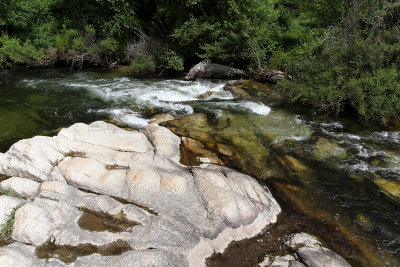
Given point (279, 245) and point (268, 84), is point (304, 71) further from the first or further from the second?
point (279, 245)

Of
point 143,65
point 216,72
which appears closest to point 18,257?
point 216,72

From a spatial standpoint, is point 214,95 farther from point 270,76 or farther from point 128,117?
point 128,117

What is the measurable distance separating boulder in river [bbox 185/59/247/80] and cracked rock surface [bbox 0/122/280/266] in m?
8.34

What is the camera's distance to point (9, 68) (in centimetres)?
1664

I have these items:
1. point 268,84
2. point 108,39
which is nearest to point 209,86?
point 268,84

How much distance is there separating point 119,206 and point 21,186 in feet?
6.74

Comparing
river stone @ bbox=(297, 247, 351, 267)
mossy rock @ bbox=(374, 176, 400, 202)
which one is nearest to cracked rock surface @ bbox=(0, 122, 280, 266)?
river stone @ bbox=(297, 247, 351, 267)

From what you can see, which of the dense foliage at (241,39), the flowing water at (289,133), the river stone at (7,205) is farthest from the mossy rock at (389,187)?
the river stone at (7,205)

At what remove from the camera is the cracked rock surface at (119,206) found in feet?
13.1

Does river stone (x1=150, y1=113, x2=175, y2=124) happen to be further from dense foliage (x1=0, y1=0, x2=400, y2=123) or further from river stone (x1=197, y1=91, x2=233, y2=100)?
dense foliage (x1=0, y1=0, x2=400, y2=123)

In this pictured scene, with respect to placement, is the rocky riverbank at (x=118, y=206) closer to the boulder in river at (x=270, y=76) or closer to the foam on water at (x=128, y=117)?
the foam on water at (x=128, y=117)

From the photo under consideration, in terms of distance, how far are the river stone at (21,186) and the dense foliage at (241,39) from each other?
27.3 feet

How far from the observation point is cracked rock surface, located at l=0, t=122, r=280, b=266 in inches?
157

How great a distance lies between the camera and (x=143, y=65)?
15008mm
